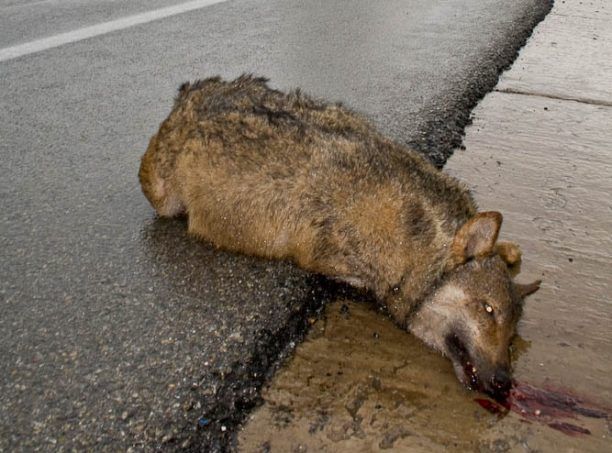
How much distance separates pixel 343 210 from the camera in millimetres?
3711

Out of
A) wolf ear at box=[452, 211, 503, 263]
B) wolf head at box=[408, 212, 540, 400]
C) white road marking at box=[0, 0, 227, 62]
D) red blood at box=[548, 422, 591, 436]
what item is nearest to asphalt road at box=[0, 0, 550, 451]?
white road marking at box=[0, 0, 227, 62]

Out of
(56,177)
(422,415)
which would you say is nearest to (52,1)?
(56,177)

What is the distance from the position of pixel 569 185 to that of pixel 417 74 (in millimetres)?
2311

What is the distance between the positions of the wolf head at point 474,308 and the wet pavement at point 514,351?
Result: 90mm

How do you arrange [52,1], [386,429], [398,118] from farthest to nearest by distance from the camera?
[52,1] → [398,118] → [386,429]

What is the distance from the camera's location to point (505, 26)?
838cm

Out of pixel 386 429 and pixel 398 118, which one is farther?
pixel 398 118

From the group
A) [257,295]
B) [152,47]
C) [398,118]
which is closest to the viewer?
[257,295]

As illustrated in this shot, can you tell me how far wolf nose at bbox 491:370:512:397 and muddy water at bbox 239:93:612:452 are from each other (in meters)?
0.11

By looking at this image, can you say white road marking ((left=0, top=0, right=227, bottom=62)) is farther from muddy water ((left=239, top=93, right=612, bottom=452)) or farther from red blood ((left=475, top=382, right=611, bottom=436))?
red blood ((left=475, top=382, right=611, bottom=436))

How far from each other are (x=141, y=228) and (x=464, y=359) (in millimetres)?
1926

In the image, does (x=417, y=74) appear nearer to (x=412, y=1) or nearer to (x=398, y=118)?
(x=398, y=118)

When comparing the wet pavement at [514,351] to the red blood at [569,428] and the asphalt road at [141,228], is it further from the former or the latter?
the asphalt road at [141,228]

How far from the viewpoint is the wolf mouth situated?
10.0ft
